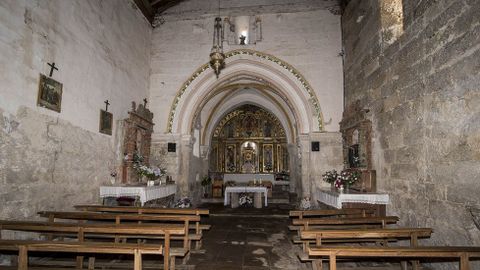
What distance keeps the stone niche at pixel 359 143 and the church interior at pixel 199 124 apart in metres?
0.05

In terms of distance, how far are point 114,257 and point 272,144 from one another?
1456 centimetres

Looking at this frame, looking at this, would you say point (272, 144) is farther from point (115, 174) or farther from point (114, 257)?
point (114, 257)

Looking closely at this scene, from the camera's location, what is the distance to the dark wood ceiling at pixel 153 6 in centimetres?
938

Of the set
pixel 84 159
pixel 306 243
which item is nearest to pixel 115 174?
pixel 84 159

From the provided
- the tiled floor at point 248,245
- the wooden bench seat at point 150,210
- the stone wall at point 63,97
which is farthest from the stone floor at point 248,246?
the stone wall at point 63,97

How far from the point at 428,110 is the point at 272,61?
568 centimetres

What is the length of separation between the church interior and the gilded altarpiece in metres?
5.44

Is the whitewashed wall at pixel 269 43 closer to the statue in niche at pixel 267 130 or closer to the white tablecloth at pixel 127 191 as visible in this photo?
the white tablecloth at pixel 127 191

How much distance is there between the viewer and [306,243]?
4.23 m

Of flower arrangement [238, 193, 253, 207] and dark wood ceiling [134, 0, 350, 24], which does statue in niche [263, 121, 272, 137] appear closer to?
flower arrangement [238, 193, 253, 207]

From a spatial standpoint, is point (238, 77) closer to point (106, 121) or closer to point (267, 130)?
point (106, 121)

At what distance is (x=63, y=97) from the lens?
5652 mm

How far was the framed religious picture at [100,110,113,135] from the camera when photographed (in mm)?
6969

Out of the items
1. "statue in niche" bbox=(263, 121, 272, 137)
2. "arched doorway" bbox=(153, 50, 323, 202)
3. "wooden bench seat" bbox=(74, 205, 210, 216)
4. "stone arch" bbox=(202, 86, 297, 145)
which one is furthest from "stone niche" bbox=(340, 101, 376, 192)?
"statue in niche" bbox=(263, 121, 272, 137)
